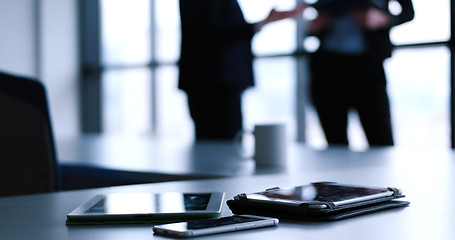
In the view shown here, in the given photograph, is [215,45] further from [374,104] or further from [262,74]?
[262,74]

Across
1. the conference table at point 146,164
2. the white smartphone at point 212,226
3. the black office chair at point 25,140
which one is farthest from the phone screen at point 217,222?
the black office chair at point 25,140

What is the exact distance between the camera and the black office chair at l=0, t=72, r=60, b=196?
5.05 feet

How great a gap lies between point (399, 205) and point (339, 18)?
2.67 meters

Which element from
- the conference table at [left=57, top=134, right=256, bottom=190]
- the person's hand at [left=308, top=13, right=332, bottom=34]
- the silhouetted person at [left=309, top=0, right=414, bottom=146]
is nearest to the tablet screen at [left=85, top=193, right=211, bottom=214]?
the conference table at [left=57, top=134, right=256, bottom=190]

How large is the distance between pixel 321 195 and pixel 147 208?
0.22 m

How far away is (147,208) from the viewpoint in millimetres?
683

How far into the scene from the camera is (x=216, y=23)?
103 inches

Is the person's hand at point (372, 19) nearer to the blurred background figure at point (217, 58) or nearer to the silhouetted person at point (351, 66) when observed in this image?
the silhouetted person at point (351, 66)

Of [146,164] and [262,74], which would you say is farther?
[262,74]

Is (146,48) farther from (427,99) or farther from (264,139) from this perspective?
(264,139)

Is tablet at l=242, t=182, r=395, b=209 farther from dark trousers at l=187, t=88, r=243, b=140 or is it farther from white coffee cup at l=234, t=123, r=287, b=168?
dark trousers at l=187, t=88, r=243, b=140

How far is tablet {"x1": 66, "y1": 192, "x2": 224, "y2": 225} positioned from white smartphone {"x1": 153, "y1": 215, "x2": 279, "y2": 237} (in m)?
0.04

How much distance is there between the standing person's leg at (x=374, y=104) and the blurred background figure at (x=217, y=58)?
0.74 m

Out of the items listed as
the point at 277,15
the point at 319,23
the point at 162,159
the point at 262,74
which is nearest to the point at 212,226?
the point at 162,159
